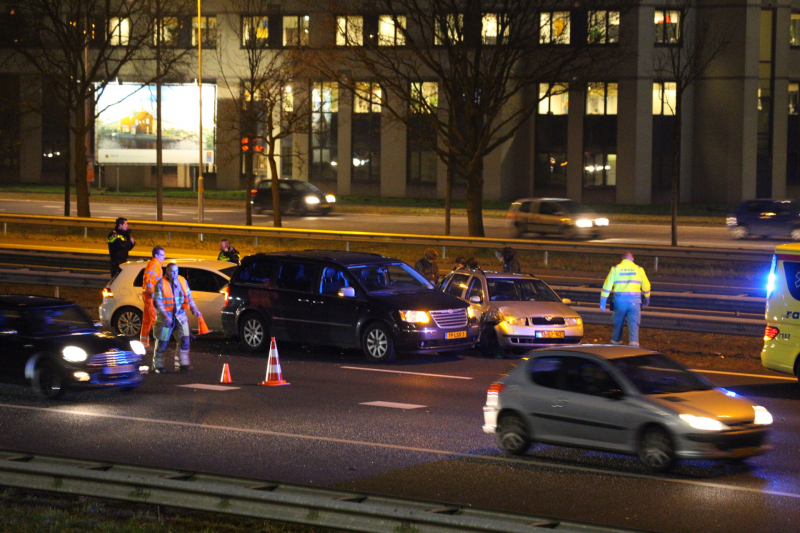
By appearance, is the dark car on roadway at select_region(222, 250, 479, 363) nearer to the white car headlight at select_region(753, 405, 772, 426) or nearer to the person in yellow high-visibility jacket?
the person in yellow high-visibility jacket

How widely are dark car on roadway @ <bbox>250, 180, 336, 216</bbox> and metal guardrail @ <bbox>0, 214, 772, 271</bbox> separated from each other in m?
12.6

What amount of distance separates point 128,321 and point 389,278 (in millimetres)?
4843

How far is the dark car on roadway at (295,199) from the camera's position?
1938 inches

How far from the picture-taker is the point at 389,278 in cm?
1797

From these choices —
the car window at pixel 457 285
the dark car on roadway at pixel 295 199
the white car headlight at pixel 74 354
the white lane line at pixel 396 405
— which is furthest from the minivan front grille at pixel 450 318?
the dark car on roadway at pixel 295 199

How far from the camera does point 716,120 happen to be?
61.6 m

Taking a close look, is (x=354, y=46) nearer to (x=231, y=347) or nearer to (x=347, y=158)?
(x=231, y=347)

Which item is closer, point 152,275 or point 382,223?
point 152,275

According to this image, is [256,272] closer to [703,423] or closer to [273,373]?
[273,373]

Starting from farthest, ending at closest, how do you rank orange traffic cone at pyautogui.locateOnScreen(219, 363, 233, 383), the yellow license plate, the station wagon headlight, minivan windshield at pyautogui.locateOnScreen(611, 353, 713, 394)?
the yellow license plate, the station wagon headlight, orange traffic cone at pyautogui.locateOnScreen(219, 363, 233, 383), minivan windshield at pyautogui.locateOnScreen(611, 353, 713, 394)

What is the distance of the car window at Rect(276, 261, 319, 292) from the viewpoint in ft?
58.6

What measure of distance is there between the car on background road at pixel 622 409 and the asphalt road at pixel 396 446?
0.83ft

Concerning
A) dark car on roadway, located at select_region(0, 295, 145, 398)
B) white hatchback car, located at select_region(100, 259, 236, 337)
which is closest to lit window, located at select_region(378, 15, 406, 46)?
white hatchback car, located at select_region(100, 259, 236, 337)

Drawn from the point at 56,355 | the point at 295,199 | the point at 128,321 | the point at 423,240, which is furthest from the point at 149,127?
the point at 56,355
